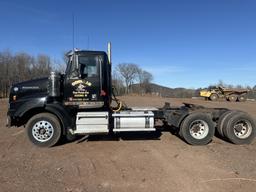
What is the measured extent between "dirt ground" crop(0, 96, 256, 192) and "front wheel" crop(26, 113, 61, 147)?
259 mm

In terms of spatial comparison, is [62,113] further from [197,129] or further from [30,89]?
[197,129]

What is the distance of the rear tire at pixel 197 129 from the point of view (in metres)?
9.40

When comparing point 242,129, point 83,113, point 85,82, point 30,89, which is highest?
point 85,82

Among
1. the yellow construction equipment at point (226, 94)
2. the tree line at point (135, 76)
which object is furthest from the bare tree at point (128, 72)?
the yellow construction equipment at point (226, 94)

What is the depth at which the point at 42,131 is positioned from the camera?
9.18m

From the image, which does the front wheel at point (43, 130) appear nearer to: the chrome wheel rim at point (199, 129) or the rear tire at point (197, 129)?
the rear tire at point (197, 129)

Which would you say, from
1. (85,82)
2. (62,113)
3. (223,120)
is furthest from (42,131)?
(223,120)

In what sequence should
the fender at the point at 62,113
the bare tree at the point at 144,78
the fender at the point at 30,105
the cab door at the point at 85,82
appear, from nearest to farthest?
the fender at the point at 30,105 < the fender at the point at 62,113 < the cab door at the point at 85,82 < the bare tree at the point at 144,78

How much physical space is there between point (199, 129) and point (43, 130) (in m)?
4.84

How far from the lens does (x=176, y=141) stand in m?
9.95

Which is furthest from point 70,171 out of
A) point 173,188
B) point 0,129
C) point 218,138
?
point 0,129

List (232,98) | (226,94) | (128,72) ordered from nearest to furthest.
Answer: (232,98) → (226,94) → (128,72)

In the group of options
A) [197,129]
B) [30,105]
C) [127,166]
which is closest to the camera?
[127,166]

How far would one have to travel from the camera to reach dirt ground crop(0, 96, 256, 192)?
5652 mm
